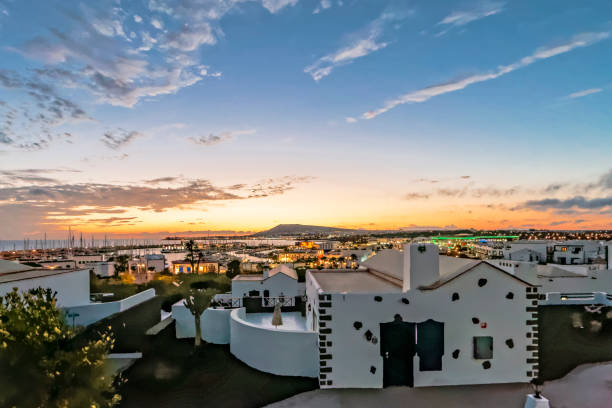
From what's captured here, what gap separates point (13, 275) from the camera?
2133 cm

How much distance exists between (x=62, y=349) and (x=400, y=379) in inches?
391

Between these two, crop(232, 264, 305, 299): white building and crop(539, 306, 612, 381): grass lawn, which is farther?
crop(232, 264, 305, 299): white building

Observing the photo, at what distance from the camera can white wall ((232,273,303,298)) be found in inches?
907

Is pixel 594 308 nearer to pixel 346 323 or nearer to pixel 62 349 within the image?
pixel 346 323

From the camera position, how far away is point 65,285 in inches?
875

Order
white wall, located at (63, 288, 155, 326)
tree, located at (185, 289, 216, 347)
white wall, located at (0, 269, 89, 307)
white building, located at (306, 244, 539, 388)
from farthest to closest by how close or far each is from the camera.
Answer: white wall, located at (63, 288, 155, 326), white wall, located at (0, 269, 89, 307), tree, located at (185, 289, 216, 347), white building, located at (306, 244, 539, 388)

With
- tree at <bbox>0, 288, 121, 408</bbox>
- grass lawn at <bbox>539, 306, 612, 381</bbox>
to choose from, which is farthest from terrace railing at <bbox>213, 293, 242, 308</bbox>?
grass lawn at <bbox>539, 306, 612, 381</bbox>

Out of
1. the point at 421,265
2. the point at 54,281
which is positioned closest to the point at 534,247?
the point at 421,265

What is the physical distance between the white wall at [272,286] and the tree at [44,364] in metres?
15.3

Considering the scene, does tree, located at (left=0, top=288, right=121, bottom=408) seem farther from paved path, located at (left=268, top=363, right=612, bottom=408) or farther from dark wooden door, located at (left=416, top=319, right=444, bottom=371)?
dark wooden door, located at (left=416, top=319, right=444, bottom=371)

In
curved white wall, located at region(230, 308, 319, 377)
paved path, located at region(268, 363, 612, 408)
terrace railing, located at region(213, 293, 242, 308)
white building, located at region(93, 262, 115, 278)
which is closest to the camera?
paved path, located at region(268, 363, 612, 408)

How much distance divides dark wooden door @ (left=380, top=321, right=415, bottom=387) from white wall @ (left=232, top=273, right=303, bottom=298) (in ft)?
40.8

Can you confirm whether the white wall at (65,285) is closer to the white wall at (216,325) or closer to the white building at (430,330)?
the white wall at (216,325)

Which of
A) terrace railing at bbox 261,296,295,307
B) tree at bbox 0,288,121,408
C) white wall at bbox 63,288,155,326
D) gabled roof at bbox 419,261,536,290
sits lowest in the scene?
white wall at bbox 63,288,155,326
